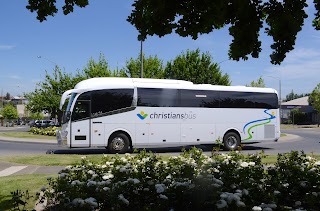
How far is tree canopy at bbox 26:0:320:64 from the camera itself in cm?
523

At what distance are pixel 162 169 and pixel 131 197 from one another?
1.33 m

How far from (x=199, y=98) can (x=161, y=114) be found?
7.34 feet

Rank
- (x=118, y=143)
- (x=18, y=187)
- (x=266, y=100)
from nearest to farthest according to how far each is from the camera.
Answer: (x=18, y=187)
(x=118, y=143)
(x=266, y=100)

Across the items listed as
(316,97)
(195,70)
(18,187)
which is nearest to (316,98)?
(316,97)

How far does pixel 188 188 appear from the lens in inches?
202

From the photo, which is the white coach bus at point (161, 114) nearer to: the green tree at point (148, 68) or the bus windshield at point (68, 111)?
the bus windshield at point (68, 111)

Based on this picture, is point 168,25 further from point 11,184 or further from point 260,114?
point 260,114

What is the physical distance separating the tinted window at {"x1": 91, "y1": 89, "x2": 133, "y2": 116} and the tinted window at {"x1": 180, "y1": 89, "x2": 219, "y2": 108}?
2801mm

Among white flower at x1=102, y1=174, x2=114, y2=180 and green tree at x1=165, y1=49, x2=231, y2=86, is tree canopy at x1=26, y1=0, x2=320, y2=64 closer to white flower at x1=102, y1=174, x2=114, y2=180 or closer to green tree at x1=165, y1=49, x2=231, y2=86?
white flower at x1=102, y1=174, x2=114, y2=180

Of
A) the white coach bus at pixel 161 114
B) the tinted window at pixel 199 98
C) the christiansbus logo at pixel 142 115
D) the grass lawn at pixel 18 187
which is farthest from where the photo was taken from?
the tinted window at pixel 199 98

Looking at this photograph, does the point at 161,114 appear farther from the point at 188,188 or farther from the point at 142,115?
the point at 188,188

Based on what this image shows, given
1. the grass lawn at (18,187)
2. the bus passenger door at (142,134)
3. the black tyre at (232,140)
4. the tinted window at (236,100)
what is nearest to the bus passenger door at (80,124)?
the bus passenger door at (142,134)

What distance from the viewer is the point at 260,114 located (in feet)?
65.1

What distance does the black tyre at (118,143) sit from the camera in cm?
1698
